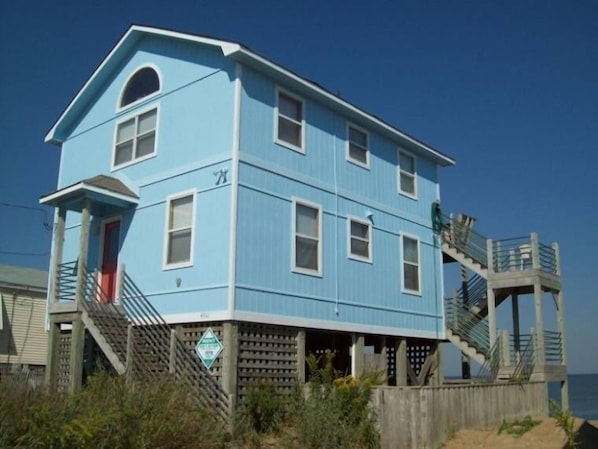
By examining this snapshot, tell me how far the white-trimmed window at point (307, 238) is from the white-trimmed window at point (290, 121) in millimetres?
1482

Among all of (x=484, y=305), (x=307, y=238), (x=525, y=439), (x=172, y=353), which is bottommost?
(x=525, y=439)

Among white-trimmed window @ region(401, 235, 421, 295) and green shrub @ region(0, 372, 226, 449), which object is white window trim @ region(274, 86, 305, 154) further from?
green shrub @ region(0, 372, 226, 449)

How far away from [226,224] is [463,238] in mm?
10552

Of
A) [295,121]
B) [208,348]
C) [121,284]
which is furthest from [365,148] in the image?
[208,348]

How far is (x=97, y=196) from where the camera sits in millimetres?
15891

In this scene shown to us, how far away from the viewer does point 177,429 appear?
32.1ft

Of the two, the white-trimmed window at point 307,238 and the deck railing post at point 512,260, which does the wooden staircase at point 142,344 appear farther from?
the deck railing post at point 512,260

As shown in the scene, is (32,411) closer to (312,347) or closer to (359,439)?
(359,439)

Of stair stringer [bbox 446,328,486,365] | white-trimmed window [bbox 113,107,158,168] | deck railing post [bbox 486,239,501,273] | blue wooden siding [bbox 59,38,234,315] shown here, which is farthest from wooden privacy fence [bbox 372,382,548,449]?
white-trimmed window [bbox 113,107,158,168]

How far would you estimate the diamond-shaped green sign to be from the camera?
13711 millimetres

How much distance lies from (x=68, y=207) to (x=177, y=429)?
919 cm

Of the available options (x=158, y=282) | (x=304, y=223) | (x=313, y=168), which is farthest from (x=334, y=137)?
(x=158, y=282)

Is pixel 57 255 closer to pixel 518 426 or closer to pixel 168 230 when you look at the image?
pixel 168 230

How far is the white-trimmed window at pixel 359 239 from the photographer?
57.7 feet
